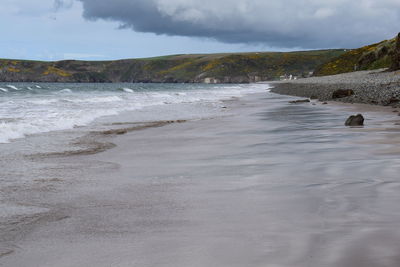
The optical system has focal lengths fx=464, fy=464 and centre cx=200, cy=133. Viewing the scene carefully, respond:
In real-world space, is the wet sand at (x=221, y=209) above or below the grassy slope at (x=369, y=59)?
below

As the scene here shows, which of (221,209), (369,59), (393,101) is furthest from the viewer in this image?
(369,59)

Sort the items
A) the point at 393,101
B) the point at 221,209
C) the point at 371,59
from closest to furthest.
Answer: the point at 221,209 → the point at 393,101 → the point at 371,59

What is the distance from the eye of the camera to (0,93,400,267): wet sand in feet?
10.1

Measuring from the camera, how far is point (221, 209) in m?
4.23

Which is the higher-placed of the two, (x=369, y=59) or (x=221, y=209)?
(x=369, y=59)

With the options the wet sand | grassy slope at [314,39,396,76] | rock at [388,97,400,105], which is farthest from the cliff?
the wet sand

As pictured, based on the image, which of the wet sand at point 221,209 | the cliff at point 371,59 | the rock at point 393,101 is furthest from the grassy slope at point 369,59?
the wet sand at point 221,209

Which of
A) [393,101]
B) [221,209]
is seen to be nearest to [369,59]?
[393,101]

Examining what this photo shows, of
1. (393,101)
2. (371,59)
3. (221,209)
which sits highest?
(371,59)

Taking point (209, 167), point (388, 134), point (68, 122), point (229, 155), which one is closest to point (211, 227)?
point (209, 167)

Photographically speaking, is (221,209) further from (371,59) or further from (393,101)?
(371,59)

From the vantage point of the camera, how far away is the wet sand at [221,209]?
3.07 metres

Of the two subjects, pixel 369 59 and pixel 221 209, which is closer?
pixel 221 209

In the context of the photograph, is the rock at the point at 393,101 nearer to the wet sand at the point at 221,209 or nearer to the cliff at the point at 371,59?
the wet sand at the point at 221,209
